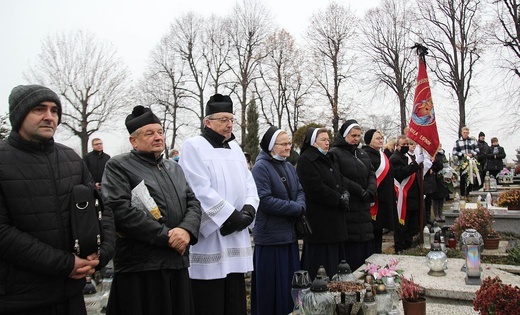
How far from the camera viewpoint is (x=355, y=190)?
5816 millimetres

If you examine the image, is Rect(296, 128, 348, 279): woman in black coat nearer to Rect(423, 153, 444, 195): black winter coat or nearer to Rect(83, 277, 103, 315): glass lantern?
Rect(83, 277, 103, 315): glass lantern

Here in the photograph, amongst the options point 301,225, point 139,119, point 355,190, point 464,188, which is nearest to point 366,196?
point 355,190

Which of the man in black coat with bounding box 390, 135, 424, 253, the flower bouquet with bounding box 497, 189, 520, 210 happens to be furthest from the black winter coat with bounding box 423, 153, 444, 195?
the man in black coat with bounding box 390, 135, 424, 253

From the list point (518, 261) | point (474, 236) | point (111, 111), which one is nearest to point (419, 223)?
point (518, 261)

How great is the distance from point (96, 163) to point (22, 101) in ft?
22.8

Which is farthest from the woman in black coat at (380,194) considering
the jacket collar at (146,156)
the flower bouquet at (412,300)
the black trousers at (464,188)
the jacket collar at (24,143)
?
the black trousers at (464,188)

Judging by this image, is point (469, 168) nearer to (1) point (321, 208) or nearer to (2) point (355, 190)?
(2) point (355, 190)

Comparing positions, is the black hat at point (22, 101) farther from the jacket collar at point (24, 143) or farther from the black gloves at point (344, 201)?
the black gloves at point (344, 201)

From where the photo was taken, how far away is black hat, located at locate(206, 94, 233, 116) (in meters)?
4.40

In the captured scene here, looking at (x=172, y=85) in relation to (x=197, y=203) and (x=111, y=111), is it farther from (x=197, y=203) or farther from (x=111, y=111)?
(x=197, y=203)

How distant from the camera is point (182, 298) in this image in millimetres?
3555

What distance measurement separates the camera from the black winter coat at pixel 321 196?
5.38m

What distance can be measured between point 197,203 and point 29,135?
1463mm

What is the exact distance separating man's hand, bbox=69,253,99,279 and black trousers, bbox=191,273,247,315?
1334 mm
